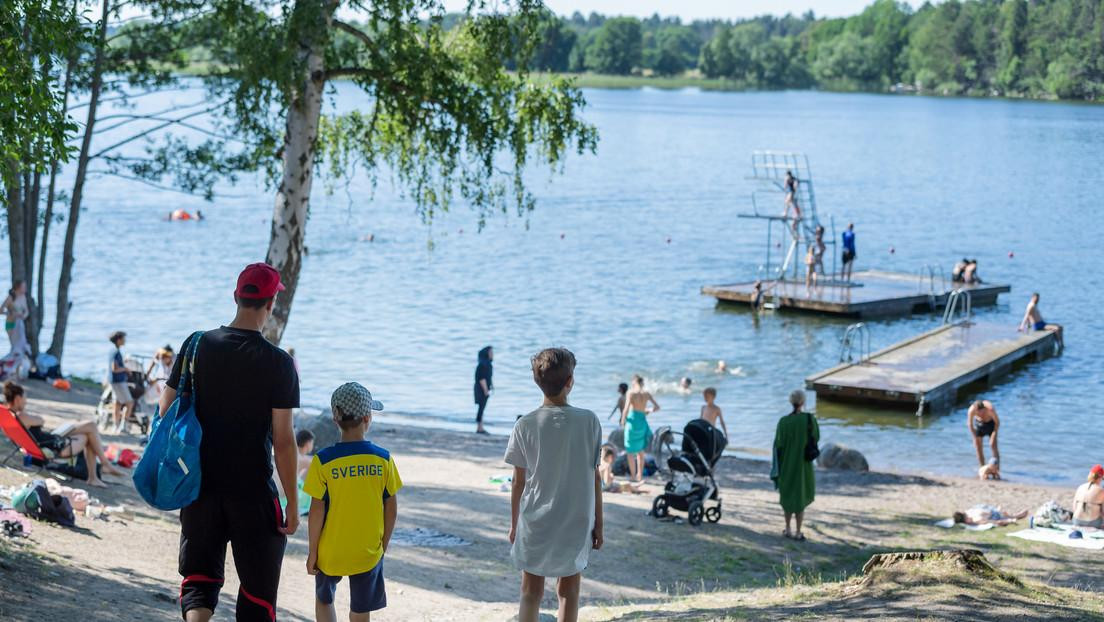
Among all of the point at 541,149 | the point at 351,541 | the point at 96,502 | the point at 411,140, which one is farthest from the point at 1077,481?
the point at 351,541

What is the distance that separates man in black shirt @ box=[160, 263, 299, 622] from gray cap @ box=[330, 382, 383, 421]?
42cm

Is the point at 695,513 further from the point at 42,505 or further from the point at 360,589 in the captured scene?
the point at 360,589

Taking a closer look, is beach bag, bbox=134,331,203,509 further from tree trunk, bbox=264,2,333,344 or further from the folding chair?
tree trunk, bbox=264,2,333,344

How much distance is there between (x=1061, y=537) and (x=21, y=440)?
10671mm

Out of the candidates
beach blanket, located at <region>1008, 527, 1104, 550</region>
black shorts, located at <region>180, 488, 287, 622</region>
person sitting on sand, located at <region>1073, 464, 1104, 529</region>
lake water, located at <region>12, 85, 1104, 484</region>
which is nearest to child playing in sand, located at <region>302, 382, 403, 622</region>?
black shorts, located at <region>180, 488, 287, 622</region>

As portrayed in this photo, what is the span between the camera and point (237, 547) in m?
5.20

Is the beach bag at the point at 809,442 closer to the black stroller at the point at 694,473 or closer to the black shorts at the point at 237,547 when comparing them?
the black stroller at the point at 694,473

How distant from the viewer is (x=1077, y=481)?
21078 mm

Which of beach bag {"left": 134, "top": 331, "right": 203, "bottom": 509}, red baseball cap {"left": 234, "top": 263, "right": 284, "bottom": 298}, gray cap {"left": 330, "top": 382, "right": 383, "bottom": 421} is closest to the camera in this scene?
beach bag {"left": 134, "top": 331, "right": 203, "bottom": 509}

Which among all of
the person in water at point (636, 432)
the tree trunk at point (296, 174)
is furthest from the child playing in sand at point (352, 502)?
the person in water at point (636, 432)

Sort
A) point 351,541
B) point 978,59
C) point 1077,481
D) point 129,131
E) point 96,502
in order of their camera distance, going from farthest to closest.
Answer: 1. point 978,59
2. point 129,131
3. point 1077,481
4. point 96,502
5. point 351,541

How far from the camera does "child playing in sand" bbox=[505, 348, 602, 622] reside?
5828mm

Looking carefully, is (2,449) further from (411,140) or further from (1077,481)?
(1077,481)

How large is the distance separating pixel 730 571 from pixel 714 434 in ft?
6.51
